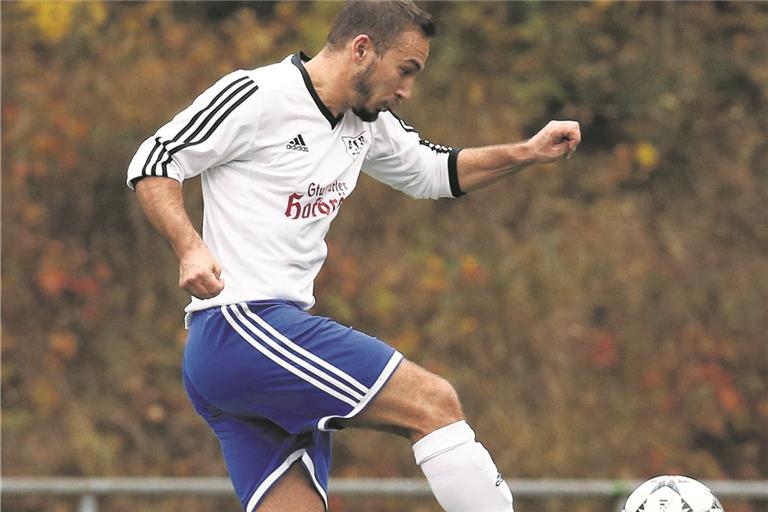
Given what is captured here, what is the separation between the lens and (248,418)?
486cm

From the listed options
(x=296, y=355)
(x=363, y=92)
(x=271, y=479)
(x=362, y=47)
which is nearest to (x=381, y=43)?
(x=362, y=47)

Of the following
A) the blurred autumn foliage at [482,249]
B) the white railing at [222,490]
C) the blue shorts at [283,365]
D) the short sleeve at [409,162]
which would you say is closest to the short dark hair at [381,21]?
the short sleeve at [409,162]

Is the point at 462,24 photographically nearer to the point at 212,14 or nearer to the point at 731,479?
the point at 212,14

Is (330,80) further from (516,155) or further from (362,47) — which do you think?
(516,155)

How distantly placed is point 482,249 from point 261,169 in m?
6.91

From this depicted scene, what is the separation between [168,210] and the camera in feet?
14.2

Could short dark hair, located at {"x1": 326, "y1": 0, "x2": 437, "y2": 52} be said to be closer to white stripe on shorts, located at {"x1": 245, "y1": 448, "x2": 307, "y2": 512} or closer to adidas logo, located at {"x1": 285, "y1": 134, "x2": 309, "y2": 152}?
adidas logo, located at {"x1": 285, "y1": 134, "x2": 309, "y2": 152}

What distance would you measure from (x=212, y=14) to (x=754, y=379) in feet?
17.4

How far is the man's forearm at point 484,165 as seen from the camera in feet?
17.2

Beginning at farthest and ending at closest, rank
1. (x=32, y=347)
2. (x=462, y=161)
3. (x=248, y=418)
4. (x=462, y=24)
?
1. (x=462, y=24)
2. (x=32, y=347)
3. (x=462, y=161)
4. (x=248, y=418)

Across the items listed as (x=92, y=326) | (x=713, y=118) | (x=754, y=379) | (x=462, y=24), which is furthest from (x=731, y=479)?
(x=92, y=326)

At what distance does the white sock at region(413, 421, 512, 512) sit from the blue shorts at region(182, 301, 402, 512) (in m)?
0.24

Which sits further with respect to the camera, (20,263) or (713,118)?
(713,118)

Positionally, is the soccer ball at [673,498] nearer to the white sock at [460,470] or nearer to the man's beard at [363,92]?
the white sock at [460,470]
